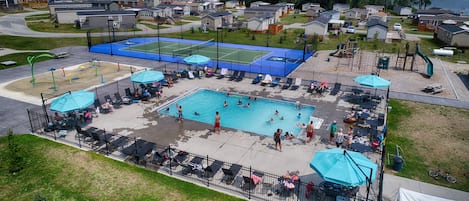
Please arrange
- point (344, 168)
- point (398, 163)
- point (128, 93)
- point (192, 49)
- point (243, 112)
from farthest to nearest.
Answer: point (192, 49) → point (128, 93) → point (243, 112) → point (398, 163) → point (344, 168)

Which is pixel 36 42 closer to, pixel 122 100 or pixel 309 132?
pixel 122 100

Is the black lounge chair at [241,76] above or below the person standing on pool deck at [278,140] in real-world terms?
above

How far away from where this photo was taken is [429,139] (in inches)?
830

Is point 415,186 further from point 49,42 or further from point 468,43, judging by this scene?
point 49,42

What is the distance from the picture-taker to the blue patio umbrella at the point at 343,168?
1344 cm

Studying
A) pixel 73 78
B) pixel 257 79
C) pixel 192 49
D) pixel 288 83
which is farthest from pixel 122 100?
pixel 192 49

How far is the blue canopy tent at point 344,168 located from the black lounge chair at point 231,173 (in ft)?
13.3

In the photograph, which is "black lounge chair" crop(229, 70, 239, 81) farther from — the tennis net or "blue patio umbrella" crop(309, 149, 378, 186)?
"blue patio umbrella" crop(309, 149, 378, 186)

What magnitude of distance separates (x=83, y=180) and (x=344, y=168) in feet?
41.9

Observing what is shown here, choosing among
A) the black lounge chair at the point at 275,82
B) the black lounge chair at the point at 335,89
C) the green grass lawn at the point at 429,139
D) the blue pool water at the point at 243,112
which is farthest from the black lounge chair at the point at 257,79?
the green grass lawn at the point at 429,139

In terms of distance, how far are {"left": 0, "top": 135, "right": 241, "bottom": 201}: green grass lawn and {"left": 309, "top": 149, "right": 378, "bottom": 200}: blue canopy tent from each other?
453 cm

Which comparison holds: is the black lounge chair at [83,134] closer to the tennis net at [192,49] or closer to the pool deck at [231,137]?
the pool deck at [231,137]

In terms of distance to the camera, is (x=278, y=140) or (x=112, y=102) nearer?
(x=278, y=140)

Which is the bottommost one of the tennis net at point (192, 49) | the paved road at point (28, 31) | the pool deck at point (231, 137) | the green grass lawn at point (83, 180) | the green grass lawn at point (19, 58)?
the green grass lawn at point (83, 180)
